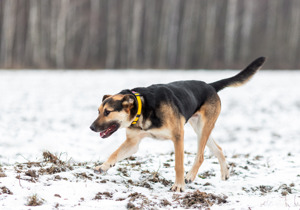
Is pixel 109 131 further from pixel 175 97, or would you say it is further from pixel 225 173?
pixel 225 173

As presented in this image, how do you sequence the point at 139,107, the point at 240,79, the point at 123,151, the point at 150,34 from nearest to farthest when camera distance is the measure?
the point at 139,107
the point at 123,151
the point at 240,79
the point at 150,34

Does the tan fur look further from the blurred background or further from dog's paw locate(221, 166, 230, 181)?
the blurred background

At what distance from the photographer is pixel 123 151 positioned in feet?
15.5

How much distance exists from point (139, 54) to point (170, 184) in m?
27.3

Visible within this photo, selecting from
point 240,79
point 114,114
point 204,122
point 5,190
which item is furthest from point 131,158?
point 5,190

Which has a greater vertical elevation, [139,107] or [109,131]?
[139,107]

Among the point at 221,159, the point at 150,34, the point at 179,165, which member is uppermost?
the point at 150,34

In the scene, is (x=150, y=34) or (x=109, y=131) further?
(x=150, y=34)

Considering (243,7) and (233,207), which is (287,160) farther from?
(243,7)

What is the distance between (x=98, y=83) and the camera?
54.0 ft

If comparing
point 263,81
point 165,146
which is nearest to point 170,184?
point 165,146

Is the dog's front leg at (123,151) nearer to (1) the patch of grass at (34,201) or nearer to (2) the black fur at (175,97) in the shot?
(2) the black fur at (175,97)

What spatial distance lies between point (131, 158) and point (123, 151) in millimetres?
1311

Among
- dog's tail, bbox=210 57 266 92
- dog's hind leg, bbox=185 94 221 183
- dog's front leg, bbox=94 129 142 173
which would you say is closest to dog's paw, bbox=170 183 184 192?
dog's hind leg, bbox=185 94 221 183
